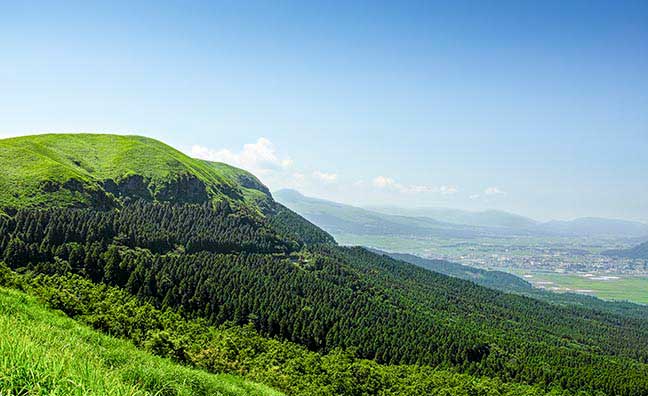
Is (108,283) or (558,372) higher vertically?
(108,283)

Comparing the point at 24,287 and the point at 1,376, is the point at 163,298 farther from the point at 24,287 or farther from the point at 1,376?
the point at 1,376

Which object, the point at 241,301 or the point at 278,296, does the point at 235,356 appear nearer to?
the point at 241,301

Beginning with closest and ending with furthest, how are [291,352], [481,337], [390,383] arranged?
[390,383]
[291,352]
[481,337]

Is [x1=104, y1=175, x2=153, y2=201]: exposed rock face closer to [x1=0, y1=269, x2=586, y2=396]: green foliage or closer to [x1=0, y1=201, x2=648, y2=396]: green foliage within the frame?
[x1=0, y1=201, x2=648, y2=396]: green foliage

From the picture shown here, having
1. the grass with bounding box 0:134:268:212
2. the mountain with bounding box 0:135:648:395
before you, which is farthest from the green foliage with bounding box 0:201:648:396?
the grass with bounding box 0:134:268:212

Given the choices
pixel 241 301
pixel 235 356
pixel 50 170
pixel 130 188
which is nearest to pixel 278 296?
pixel 241 301

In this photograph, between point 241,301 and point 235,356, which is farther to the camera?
point 241,301

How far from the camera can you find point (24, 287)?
4297 cm

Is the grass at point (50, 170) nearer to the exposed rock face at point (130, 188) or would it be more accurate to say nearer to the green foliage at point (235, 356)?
the exposed rock face at point (130, 188)

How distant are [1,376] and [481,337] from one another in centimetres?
15194

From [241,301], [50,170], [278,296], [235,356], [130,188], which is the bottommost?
[278,296]

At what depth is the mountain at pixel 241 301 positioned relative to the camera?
206 ft

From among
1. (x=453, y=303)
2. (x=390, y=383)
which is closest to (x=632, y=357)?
(x=453, y=303)

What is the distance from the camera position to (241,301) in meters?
108
